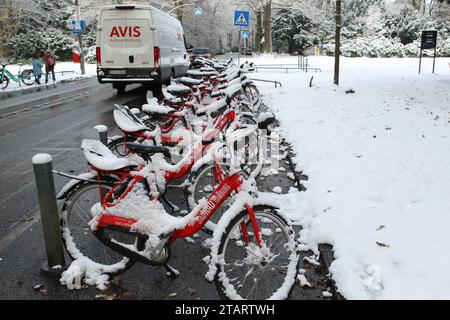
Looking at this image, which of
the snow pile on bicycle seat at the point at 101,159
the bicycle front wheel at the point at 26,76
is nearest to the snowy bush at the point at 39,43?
the bicycle front wheel at the point at 26,76

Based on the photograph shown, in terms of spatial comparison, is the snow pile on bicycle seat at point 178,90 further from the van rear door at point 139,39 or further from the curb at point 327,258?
the van rear door at point 139,39

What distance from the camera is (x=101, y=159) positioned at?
3.62m

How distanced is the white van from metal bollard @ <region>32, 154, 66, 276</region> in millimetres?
11221

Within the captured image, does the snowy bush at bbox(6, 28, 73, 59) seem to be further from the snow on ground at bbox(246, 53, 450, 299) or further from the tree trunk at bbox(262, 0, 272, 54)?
the snow on ground at bbox(246, 53, 450, 299)

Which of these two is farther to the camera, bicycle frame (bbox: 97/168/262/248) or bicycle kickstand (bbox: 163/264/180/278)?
bicycle kickstand (bbox: 163/264/180/278)

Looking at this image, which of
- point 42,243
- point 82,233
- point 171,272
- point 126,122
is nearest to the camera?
point 171,272

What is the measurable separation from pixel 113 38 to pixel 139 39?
854 mm

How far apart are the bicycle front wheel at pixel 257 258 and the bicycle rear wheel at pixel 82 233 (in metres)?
0.78

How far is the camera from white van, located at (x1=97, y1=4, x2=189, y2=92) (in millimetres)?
14016

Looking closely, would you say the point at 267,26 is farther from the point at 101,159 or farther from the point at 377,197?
the point at 101,159

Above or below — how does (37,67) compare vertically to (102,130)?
above

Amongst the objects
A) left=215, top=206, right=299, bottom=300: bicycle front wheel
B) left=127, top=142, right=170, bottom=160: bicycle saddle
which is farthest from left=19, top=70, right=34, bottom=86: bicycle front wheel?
left=215, top=206, right=299, bottom=300: bicycle front wheel

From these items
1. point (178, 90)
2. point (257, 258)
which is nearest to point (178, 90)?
point (178, 90)

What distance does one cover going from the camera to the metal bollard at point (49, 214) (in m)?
3.53
